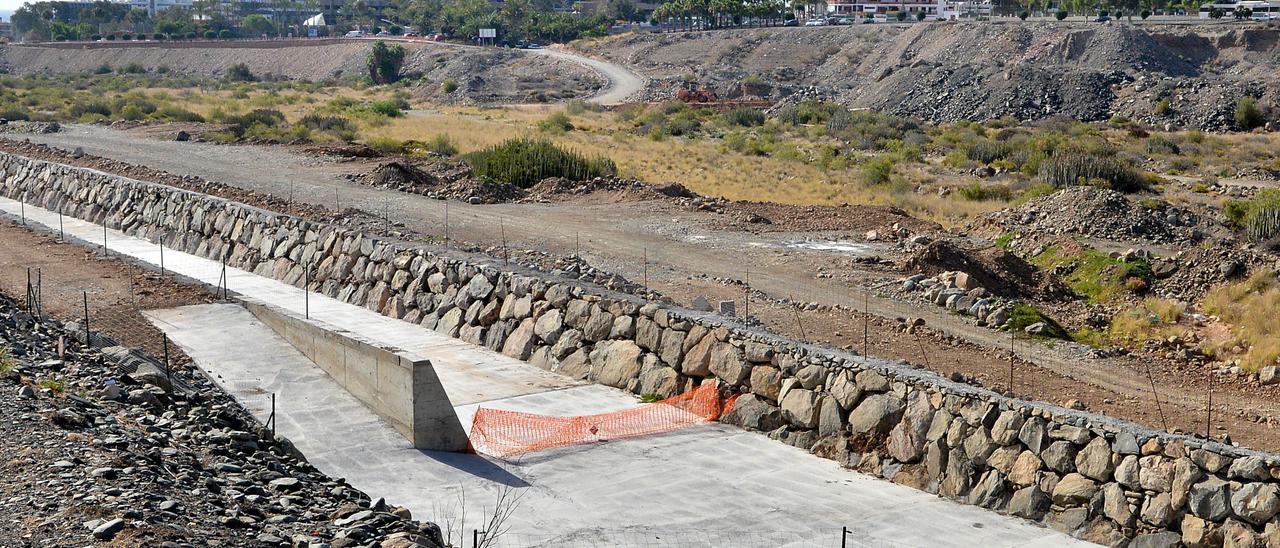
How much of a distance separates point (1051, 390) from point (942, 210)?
66.2 ft

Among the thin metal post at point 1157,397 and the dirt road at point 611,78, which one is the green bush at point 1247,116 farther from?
the thin metal post at point 1157,397

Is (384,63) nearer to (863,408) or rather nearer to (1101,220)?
(1101,220)

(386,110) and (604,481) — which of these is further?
(386,110)

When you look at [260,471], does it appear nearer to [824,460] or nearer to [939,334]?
[824,460]

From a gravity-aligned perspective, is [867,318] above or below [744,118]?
→ above

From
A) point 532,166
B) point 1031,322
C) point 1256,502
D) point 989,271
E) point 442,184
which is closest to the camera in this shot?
point 1256,502

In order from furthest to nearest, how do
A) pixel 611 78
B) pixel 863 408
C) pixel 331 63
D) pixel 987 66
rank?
pixel 331 63
pixel 611 78
pixel 987 66
pixel 863 408

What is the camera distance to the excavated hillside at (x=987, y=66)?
2798 inches

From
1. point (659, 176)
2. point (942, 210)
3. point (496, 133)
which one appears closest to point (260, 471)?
point (942, 210)

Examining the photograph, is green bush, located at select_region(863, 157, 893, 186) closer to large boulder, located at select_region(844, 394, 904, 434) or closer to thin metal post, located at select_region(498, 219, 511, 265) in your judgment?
thin metal post, located at select_region(498, 219, 511, 265)

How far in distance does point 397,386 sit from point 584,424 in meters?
2.13

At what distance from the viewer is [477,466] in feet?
46.5

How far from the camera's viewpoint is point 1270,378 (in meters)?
19.0

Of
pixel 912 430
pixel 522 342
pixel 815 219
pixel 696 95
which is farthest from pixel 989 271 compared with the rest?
pixel 696 95
